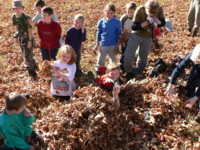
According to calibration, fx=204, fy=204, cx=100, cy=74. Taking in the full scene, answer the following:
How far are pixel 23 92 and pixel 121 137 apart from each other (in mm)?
3032

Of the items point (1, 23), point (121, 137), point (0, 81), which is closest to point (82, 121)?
point (121, 137)

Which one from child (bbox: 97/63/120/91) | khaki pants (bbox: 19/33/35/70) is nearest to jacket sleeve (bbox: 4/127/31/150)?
child (bbox: 97/63/120/91)

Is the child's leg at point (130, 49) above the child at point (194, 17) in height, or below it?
below

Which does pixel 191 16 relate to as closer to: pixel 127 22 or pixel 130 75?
pixel 127 22

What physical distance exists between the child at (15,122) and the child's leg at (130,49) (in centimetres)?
363

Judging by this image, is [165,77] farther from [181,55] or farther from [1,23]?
[1,23]

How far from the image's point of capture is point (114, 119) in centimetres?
473

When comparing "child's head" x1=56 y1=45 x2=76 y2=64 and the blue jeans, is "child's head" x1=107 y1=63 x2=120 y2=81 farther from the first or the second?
the blue jeans

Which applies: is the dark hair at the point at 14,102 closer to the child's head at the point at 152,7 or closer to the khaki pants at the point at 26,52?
the khaki pants at the point at 26,52

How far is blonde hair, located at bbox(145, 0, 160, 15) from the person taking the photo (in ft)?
17.4

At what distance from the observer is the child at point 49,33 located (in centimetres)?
590

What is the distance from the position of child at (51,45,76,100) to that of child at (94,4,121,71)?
1.62m

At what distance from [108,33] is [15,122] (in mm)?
3877

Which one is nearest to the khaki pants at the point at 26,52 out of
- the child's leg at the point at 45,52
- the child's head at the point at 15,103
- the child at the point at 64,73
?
the child's leg at the point at 45,52
